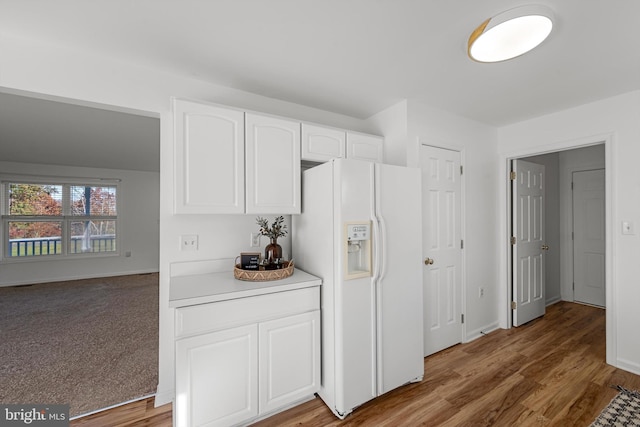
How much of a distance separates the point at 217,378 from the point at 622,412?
2712 millimetres

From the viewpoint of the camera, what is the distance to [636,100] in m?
2.37

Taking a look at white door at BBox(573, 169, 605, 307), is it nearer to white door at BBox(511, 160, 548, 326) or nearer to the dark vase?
white door at BBox(511, 160, 548, 326)

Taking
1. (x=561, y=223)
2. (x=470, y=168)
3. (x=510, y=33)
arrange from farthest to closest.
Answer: (x=561, y=223), (x=470, y=168), (x=510, y=33)

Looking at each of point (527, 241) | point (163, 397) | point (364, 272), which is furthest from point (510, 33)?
point (163, 397)

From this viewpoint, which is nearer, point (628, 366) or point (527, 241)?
point (628, 366)

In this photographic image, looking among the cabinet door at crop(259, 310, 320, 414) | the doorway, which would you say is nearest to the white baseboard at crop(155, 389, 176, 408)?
the cabinet door at crop(259, 310, 320, 414)

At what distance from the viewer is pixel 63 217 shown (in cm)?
575

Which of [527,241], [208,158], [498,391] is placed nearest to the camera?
[208,158]

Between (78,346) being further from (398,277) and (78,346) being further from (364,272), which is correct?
(398,277)

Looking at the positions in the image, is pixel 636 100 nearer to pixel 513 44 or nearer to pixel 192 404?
pixel 513 44

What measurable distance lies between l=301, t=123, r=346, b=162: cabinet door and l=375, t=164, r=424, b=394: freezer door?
0.52 metres

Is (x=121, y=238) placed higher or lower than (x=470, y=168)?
lower

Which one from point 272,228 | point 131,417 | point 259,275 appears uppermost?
point 272,228

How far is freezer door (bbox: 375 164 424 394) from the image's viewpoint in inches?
79.3
